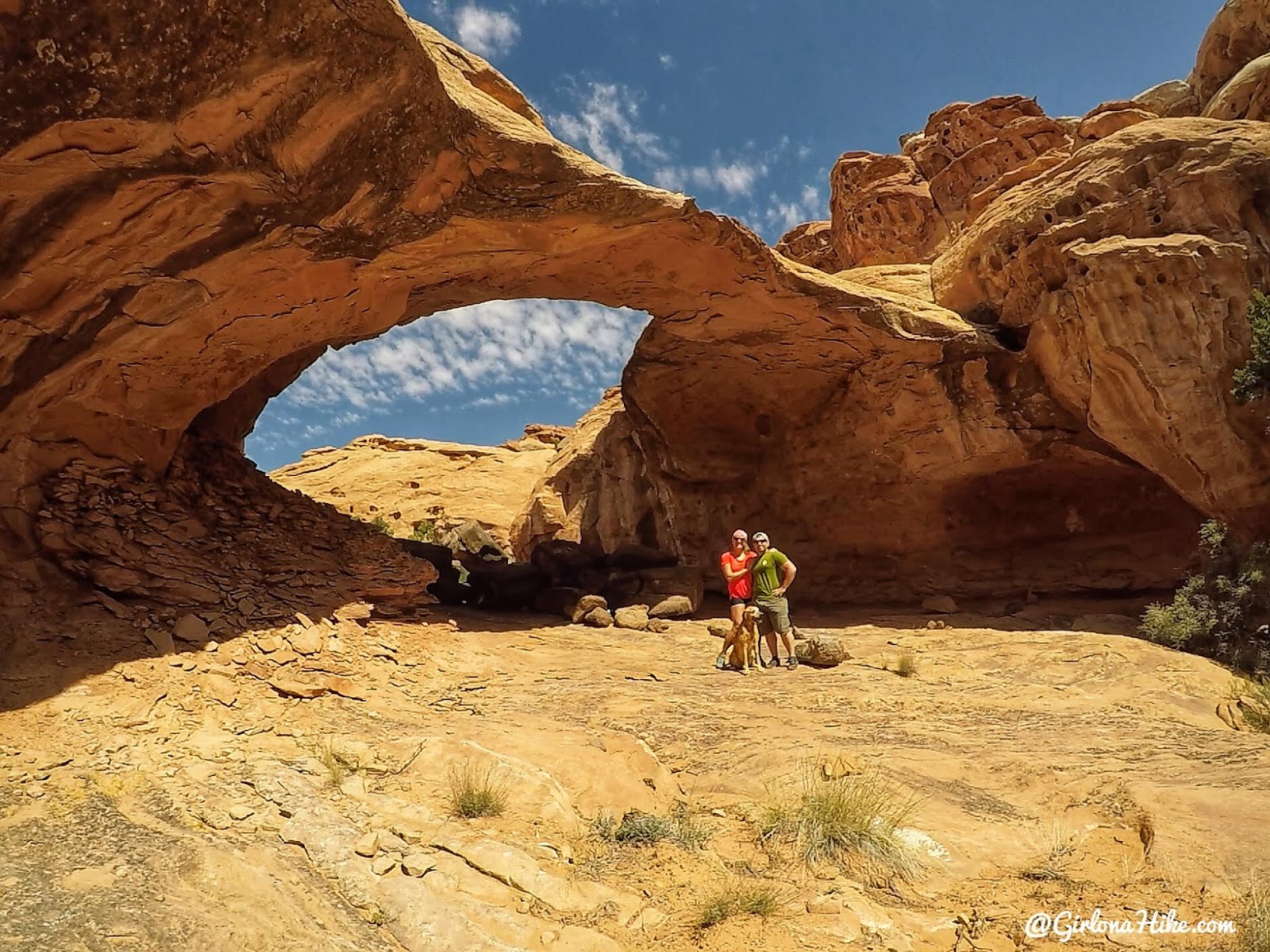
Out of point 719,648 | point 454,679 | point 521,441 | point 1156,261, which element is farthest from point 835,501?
point 521,441

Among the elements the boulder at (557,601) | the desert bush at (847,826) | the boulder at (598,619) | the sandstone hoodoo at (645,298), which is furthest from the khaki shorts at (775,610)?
the sandstone hoodoo at (645,298)

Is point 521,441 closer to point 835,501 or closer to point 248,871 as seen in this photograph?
point 835,501

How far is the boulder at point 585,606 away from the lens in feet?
36.1

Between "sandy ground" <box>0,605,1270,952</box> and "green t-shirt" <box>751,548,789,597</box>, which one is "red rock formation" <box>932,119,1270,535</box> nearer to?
"sandy ground" <box>0,605,1270,952</box>

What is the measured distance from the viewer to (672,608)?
1169cm

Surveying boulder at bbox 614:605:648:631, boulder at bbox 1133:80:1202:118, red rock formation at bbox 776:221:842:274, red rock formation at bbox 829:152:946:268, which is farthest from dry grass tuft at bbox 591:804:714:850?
red rock formation at bbox 776:221:842:274

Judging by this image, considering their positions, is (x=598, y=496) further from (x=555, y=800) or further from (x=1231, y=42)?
(x=1231, y=42)

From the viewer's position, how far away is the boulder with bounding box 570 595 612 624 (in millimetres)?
11016

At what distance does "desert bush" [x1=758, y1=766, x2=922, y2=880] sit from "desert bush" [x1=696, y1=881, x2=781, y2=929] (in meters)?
0.45

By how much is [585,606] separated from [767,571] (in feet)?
11.7

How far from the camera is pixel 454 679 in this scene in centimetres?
736

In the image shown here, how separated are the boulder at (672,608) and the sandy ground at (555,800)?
4.14m

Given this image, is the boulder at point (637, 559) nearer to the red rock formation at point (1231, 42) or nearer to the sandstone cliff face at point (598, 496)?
the sandstone cliff face at point (598, 496)

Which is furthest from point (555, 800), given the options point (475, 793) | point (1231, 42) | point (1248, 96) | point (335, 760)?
point (1231, 42)
